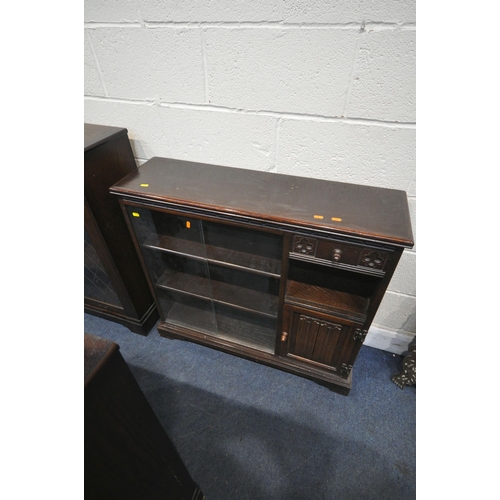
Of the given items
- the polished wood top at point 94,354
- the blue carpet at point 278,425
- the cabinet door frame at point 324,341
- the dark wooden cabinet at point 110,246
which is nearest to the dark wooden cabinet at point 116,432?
the polished wood top at point 94,354

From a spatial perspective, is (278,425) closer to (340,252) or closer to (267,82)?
(340,252)

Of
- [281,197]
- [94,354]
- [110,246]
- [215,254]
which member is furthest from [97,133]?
[94,354]

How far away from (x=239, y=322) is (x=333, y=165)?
0.97 metres

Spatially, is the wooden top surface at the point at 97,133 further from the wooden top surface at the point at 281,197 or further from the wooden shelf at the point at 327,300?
the wooden shelf at the point at 327,300

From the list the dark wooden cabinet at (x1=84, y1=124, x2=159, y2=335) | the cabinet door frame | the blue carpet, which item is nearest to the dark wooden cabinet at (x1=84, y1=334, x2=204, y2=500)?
the blue carpet

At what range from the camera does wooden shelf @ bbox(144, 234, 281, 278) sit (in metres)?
1.16

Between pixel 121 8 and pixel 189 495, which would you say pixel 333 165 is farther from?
pixel 189 495

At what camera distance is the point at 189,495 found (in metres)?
0.99

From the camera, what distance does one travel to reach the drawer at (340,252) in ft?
2.85

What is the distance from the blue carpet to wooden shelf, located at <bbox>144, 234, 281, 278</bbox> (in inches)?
26.5

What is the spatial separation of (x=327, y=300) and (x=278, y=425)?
0.67m

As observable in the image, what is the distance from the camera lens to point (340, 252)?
0.90m

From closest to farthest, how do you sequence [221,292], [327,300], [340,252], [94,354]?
1. [94,354]
2. [340,252]
3. [327,300]
4. [221,292]

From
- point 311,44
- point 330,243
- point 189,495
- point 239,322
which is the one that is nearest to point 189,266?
point 239,322
